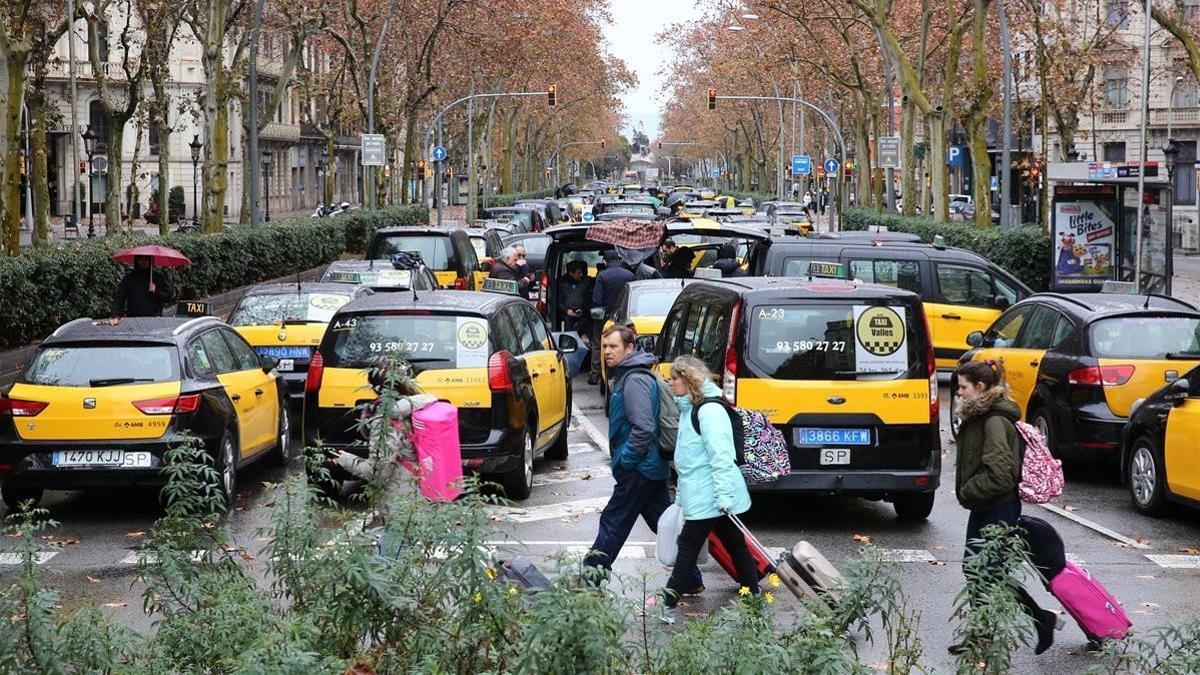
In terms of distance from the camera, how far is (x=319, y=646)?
21.3ft

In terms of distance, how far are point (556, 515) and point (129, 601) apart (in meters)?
3.78

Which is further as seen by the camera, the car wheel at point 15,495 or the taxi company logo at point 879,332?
the car wheel at point 15,495

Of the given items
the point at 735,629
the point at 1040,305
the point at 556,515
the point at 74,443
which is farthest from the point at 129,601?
the point at 1040,305

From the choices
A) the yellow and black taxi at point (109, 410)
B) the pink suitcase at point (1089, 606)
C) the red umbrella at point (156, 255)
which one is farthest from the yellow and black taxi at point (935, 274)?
the pink suitcase at point (1089, 606)

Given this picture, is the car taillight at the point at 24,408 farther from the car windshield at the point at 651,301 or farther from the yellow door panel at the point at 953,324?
the yellow door panel at the point at 953,324

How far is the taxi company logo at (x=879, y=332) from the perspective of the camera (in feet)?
39.5

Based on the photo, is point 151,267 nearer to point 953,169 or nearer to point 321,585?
point 321,585

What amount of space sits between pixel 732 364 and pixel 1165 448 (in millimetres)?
3206

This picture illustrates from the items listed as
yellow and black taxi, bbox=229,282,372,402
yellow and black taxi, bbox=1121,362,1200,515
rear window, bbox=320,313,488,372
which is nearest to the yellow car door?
yellow and black taxi, bbox=1121,362,1200,515

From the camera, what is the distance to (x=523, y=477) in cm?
1349

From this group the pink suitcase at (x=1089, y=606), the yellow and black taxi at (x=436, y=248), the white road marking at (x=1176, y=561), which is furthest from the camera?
the yellow and black taxi at (x=436, y=248)

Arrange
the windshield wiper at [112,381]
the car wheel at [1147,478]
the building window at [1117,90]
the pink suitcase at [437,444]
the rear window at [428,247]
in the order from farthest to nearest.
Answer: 1. the building window at [1117,90]
2. the rear window at [428,247]
3. the windshield wiper at [112,381]
4. the car wheel at [1147,478]
5. the pink suitcase at [437,444]

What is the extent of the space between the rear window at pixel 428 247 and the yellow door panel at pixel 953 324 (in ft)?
25.7

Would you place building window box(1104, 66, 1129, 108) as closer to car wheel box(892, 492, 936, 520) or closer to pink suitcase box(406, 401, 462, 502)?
car wheel box(892, 492, 936, 520)
